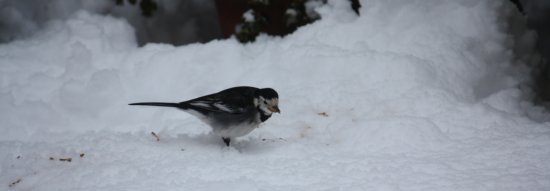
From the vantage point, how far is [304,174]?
2.95 m

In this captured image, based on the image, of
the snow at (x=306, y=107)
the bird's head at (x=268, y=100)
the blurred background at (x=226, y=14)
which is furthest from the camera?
the blurred background at (x=226, y=14)

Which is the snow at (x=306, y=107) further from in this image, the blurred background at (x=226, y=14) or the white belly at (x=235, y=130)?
the blurred background at (x=226, y=14)

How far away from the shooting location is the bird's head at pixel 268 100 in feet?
11.0

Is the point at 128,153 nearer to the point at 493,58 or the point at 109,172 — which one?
the point at 109,172

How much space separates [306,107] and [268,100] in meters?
0.72

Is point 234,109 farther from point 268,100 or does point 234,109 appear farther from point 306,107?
point 306,107

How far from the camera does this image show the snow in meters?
2.95

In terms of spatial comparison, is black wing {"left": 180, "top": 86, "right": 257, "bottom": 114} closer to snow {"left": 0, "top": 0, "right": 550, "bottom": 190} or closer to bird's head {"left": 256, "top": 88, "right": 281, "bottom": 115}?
bird's head {"left": 256, "top": 88, "right": 281, "bottom": 115}

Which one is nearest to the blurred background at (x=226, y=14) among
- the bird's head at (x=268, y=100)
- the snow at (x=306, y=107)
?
the snow at (x=306, y=107)

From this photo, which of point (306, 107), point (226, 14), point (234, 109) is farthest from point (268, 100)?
point (226, 14)

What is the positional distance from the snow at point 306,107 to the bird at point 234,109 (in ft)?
0.55

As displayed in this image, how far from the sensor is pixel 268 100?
11.0ft

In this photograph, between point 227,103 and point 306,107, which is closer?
→ point 227,103

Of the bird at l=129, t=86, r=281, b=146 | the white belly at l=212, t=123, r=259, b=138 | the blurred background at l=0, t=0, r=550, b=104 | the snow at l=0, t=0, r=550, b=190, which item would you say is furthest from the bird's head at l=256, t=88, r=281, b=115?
the blurred background at l=0, t=0, r=550, b=104
